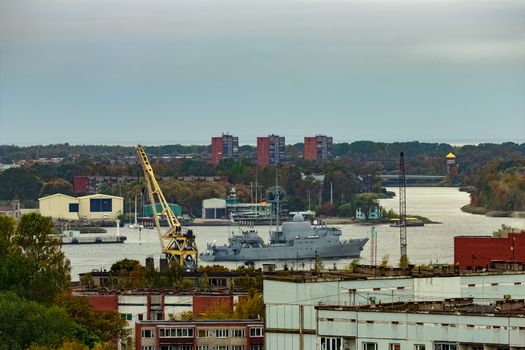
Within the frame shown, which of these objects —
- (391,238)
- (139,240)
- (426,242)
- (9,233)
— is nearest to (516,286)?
(9,233)

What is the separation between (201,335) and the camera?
2881 cm

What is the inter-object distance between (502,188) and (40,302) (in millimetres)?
79002

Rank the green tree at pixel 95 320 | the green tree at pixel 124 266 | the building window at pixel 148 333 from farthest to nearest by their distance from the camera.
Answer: the green tree at pixel 124 266, the green tree at pixel 95 320, the building window at pixel 148 333

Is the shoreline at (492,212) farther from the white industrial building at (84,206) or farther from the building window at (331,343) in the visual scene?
the building window at (331,343)

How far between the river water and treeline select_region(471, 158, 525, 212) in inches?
52.1

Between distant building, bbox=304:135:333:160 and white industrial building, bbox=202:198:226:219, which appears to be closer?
white industrial building, bbox=202:198:226:219

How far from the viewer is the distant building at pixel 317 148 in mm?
173875

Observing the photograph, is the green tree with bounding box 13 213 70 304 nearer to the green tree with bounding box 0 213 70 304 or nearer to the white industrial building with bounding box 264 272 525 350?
the green tree with bounding box 0 213 70 304

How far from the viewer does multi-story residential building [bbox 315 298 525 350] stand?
15.8 m

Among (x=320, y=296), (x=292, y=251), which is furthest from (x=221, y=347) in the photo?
(x=292, y=251)

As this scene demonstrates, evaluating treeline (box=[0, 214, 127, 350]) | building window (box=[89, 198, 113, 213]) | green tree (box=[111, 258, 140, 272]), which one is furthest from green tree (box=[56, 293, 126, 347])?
building window (box=[89, 198, 113, 213])

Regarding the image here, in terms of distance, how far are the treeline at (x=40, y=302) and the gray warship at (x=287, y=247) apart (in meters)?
39.7

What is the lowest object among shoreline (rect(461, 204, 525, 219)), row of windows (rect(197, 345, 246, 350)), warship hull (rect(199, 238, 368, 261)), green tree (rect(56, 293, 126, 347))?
warship hull (rect(199, 238, 368, 261))

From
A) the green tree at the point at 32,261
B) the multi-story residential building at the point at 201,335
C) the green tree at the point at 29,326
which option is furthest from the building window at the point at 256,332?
the green tree at the point at 32,261
